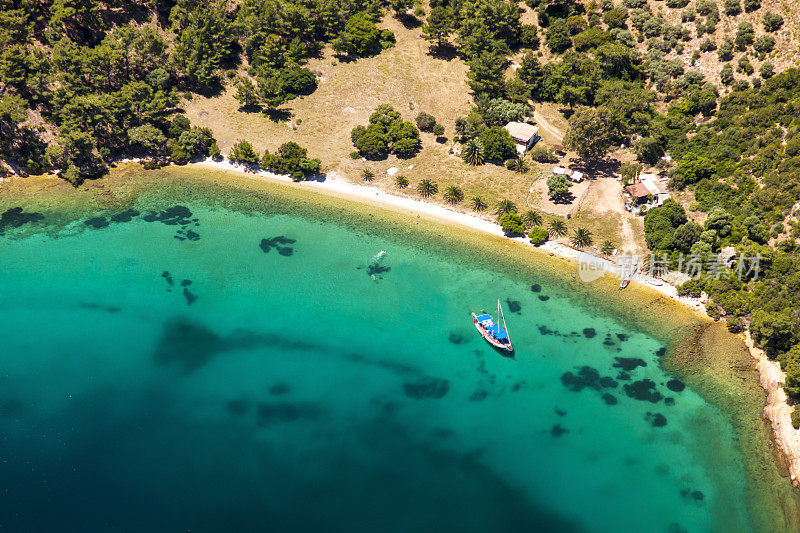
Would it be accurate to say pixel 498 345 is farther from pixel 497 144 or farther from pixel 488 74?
pixel 488 74

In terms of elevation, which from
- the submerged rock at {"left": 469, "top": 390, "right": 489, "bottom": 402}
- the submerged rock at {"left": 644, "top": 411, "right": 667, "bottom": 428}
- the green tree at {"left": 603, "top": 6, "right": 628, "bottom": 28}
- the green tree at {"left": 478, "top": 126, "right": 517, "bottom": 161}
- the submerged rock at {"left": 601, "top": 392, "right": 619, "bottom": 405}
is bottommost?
the submerged rock at {"left": 469, "top": 390, "right": 489, "bottom": 402}

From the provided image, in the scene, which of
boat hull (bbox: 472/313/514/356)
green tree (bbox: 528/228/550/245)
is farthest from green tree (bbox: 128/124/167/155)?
boat hull (bbox: 472/313/514/356)

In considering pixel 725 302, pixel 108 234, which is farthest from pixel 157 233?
pixel 725 302

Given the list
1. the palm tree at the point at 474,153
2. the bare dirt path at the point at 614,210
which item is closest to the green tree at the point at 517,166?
the palm tree at the point at 474,153

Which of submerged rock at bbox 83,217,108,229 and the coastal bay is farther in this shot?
submerged rock at bbox 83,217,108,229

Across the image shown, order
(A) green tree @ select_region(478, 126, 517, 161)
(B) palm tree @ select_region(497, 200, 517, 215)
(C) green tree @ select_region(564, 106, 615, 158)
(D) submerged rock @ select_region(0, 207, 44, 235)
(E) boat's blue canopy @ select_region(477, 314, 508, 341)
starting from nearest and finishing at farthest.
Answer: (E) boat's blue canopy @ select_region(477, 314, 508, 341), (D) submerged rock @ select_region(0, 207, 44, 235), (B) palm tree @ select_region(497, 200, 517, 215), (C) green tree @ select_region(564, 106, 615, 158), (A) green tree @ select_region(478, 126, 517, 161)

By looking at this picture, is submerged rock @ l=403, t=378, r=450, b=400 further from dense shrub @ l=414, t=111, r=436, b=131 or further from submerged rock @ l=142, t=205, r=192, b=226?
dense shrub @ l=414, t=111, r=436, b=131

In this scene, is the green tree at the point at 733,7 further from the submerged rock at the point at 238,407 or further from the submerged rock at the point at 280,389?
the submerged rock at the point at 238,407

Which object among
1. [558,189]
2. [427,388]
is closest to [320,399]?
[427,388]
